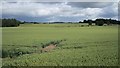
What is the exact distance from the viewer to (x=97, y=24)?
14162 cm

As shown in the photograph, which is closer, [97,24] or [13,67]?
[13,67]

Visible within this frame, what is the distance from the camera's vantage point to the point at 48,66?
64.1ft

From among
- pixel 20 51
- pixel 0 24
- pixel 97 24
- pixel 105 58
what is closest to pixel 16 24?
pixel 0 24

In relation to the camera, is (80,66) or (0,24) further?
(0,24)

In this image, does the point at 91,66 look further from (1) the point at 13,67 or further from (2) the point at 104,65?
(1) the point at 13,67

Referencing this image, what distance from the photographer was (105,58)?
22.8 meters

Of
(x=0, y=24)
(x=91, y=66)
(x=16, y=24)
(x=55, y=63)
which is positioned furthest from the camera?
(x=16, y=24)

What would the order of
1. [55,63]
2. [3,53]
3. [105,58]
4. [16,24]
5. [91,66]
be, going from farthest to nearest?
[16,24] → [3,53] → [105,58] → [55,63] → [91,66]

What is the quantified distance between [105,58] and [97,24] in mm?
120364

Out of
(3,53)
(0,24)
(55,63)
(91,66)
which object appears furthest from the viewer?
(0,24)

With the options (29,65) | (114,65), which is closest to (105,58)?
(114,65)

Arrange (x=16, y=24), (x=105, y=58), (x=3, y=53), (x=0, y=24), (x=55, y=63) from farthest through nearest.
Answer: (x=16, y=24), (x=0, y=24), (x=3, y=53), (x=105, y=58), (x=55, y=63)

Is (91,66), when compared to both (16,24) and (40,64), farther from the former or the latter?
(16,24)

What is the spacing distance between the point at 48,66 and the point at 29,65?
70.4 inches
